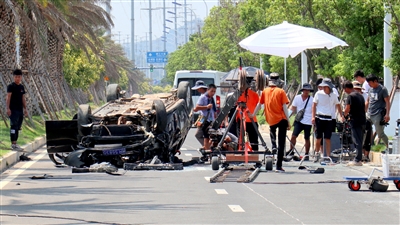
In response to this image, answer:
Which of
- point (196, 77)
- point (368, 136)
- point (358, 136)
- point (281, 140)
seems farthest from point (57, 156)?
point (196, 77)

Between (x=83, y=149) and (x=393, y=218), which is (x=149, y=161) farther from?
(x=393, y=218)

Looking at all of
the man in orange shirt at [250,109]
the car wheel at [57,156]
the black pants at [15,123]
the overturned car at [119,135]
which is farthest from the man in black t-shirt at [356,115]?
the black pants at [15,123]

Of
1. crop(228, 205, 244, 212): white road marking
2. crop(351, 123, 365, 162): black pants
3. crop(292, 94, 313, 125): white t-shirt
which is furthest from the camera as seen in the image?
crop(292, 94, 313, 125): white t-shirt

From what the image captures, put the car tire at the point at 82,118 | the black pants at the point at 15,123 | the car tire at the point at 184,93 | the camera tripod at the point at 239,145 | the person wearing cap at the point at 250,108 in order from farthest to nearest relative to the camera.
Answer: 1. the black pants at the point at 15,123
2. the car tire at the point at 184,93
3. the car tire at the point at 82,118
4. the person wearing cap at the point at 250,108
5. the camera tripod at the point at 239,145

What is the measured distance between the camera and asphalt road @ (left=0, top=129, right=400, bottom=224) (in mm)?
9398

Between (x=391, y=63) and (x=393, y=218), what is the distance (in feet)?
32.1

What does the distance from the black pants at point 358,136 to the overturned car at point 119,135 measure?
351 centimetres

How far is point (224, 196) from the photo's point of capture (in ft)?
37.0

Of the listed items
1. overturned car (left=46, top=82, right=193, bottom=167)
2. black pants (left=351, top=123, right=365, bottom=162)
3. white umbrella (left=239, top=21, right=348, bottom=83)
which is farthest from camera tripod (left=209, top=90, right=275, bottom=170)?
white umbrella (left=239, top=21, right=348, bottom=83)

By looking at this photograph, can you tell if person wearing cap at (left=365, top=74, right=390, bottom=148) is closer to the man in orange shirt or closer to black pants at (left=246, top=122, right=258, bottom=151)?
the man in orange shirt

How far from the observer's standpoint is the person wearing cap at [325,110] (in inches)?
661

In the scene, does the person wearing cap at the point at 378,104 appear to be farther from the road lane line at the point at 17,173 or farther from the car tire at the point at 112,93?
the road lane line at the point at 17,173

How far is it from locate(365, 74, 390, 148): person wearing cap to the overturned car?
3.89 meters

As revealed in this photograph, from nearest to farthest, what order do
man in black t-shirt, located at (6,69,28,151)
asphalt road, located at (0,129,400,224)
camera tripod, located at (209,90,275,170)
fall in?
asphalt road, located at (0,129,400,224) → camera tripod, located at (209,90,275,170) → man in black t-shirt, located at (6,69,28,151)
